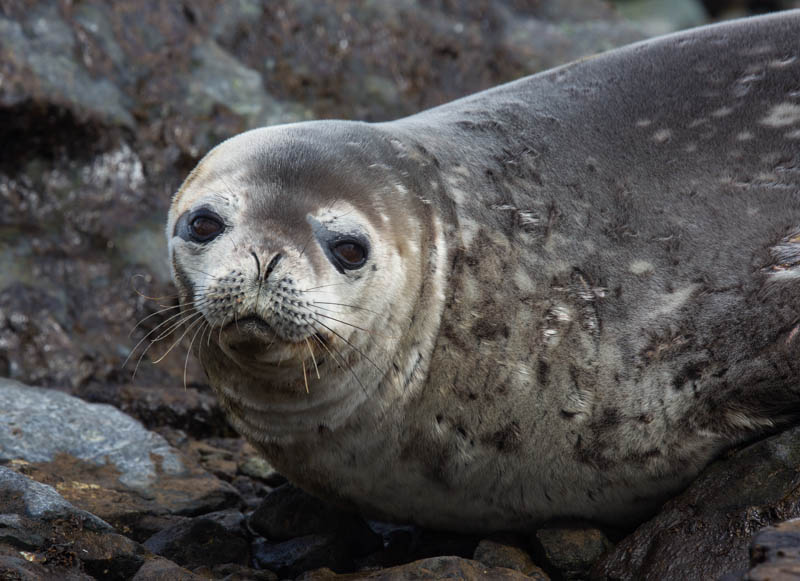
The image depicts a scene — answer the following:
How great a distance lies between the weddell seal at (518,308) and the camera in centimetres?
375

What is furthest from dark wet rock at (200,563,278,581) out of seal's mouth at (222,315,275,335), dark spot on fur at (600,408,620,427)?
dark spot on fur at (600,408,620,427)

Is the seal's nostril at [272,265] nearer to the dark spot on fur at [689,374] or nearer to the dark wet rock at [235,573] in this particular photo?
the dark wet rock at [235,573]

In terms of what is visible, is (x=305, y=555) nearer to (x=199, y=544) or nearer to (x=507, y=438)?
(x=199, y=544)

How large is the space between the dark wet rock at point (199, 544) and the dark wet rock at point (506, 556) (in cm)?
92

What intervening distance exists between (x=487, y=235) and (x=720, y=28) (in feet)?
4.69

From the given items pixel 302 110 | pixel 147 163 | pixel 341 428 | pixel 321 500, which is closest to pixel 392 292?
pixel 341 428

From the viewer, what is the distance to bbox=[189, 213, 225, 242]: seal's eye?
12.1 feet

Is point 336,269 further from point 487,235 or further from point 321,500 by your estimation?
point 321,500

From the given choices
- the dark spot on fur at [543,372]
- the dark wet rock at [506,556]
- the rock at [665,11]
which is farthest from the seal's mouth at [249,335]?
the rock at [665,11]

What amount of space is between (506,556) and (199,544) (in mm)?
1162

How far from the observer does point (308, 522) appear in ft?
14.0

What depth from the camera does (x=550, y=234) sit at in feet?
13.1

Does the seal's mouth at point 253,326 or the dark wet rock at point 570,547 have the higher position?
the seal's mouth at point 253,326

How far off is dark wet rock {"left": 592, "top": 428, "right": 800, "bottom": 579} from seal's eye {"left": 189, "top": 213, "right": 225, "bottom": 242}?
1.79m
